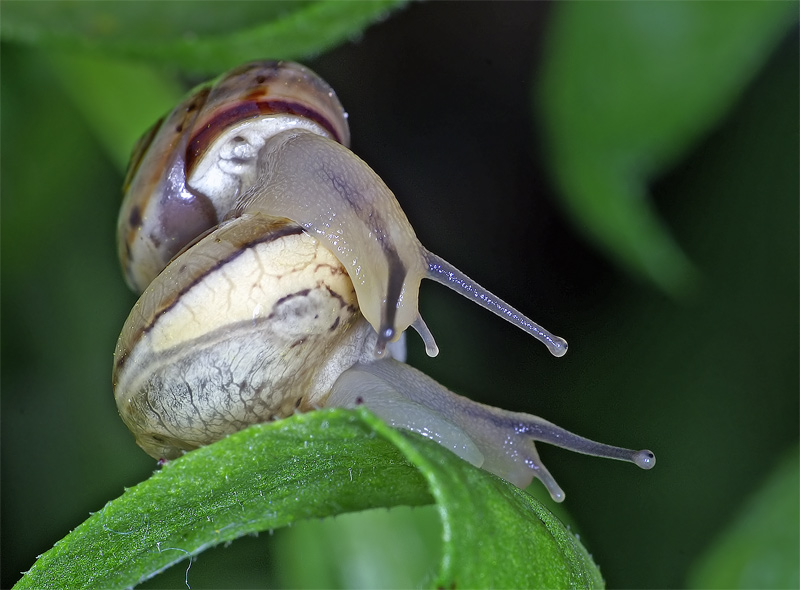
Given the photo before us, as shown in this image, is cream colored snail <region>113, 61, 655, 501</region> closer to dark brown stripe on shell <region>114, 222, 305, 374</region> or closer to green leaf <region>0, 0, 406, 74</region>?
dark brown stripe on shell <region>114, 222, 305, 374</region>

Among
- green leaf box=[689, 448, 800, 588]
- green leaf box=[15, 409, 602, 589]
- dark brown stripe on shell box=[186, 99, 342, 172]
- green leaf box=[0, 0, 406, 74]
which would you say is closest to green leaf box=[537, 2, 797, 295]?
green leaf box=[0, 0, 406, 74]

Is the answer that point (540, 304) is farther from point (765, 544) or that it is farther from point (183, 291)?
point (183, 291)

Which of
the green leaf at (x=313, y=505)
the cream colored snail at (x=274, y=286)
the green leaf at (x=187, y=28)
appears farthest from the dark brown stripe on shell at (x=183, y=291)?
the green leaf at (x=187, y=28)

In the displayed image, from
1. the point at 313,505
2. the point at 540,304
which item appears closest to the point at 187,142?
the point at 313,505

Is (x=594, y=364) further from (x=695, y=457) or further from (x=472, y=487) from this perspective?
(x=472, y=487)

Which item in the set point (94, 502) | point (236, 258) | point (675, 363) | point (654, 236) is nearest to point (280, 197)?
point (236, 258)
